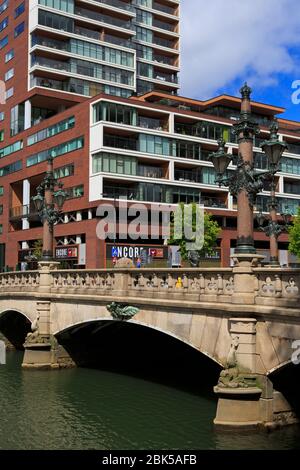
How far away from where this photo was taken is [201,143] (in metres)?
62.9

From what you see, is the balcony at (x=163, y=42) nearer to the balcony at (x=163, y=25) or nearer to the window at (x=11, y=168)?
the balcony at (x=163, y=25)

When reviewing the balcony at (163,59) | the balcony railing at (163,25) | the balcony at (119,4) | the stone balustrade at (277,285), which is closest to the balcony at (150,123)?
the balcony at (119,4)

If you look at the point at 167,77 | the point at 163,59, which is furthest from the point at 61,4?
the point at 167,77

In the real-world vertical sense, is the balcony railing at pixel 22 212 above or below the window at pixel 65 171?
below

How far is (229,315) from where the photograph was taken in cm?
1656

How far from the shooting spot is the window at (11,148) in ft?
227

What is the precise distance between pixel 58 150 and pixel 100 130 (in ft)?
26.0

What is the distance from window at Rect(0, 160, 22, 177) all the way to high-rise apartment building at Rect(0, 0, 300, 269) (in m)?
0.13

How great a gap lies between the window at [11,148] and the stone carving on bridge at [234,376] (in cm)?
5715

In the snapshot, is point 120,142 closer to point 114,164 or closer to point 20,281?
point 114,164

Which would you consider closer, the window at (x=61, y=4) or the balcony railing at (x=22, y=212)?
the window at (x=61, y=4)

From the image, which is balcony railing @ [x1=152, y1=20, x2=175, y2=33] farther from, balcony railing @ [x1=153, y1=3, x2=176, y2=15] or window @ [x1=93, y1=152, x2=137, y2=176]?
window @ [x1=93, y1=152, x2=137, y2=176]
